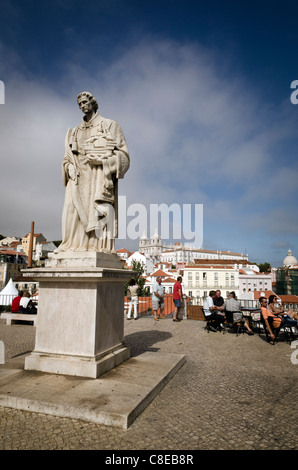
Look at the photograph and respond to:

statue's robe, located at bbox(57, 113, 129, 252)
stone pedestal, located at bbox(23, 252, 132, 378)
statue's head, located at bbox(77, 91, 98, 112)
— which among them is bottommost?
stone pedestal, located at bbox(23, 252, 132, 378)

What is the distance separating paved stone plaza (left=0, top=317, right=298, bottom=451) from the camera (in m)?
2.35

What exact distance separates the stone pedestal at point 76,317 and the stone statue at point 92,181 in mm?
400

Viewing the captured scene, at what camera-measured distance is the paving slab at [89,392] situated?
2.66 meters

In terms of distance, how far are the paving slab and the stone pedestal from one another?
0.16m

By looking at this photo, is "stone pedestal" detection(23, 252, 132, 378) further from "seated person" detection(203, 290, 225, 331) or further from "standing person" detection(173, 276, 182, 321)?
"standing person" detection(173, 276, 182, 321)

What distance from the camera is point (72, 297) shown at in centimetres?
382

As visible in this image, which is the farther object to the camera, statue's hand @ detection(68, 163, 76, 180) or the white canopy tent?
the white canopy tent

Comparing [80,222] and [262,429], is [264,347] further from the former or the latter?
[80,222]

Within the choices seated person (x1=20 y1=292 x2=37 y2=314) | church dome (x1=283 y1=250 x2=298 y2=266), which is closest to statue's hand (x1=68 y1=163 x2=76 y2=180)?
seated person (x1=20 y1=292 x2=37 y2=314)

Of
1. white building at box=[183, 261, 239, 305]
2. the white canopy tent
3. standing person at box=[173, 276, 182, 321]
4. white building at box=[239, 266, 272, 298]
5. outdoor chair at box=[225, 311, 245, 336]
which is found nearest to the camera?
outdoor chair at box=[225, 311, 245, 336]

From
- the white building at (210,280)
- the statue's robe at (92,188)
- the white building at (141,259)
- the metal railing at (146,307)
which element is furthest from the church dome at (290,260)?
the statue's robe at (92,188)

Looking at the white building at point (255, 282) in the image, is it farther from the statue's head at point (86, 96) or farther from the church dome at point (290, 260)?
the statue's head at point (86, 96)

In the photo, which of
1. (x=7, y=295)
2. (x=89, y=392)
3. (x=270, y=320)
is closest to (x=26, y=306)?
(x=7, y=295)

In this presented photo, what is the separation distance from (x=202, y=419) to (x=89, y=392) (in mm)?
1258
